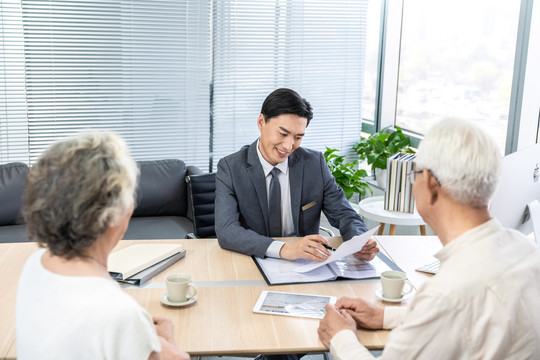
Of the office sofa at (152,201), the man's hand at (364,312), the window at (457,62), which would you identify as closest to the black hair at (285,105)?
the man's hand at (364,312)

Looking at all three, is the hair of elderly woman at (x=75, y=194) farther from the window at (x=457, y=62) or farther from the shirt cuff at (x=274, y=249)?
the window at (x=457, y=62)

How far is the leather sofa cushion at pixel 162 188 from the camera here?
429cm

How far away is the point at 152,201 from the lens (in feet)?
14.1

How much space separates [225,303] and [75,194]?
856mm

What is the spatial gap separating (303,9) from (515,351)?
384cm

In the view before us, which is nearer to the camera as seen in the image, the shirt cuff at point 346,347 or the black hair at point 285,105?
the shirt cuff at point 346,347

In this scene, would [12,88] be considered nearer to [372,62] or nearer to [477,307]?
[372,62]

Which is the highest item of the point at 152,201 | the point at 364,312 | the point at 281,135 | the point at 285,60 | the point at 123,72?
the point at 285,60

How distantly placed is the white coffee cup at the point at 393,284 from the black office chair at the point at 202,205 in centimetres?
151

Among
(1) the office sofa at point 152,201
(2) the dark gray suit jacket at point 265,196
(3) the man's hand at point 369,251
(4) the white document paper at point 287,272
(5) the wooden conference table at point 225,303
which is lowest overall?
(1) the office sofa at point 152,201

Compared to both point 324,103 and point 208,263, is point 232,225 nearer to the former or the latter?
point 208,263

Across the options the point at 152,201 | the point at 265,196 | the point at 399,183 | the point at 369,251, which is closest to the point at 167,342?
the point at 369,251

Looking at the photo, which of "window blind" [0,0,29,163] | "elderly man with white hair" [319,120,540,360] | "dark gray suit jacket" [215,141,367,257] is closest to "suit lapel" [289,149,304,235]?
"dark gray suit jacket" [215,141,367,257]

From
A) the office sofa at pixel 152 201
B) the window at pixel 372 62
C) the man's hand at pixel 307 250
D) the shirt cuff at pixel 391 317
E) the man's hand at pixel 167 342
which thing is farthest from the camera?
the window at pixel 372 62
